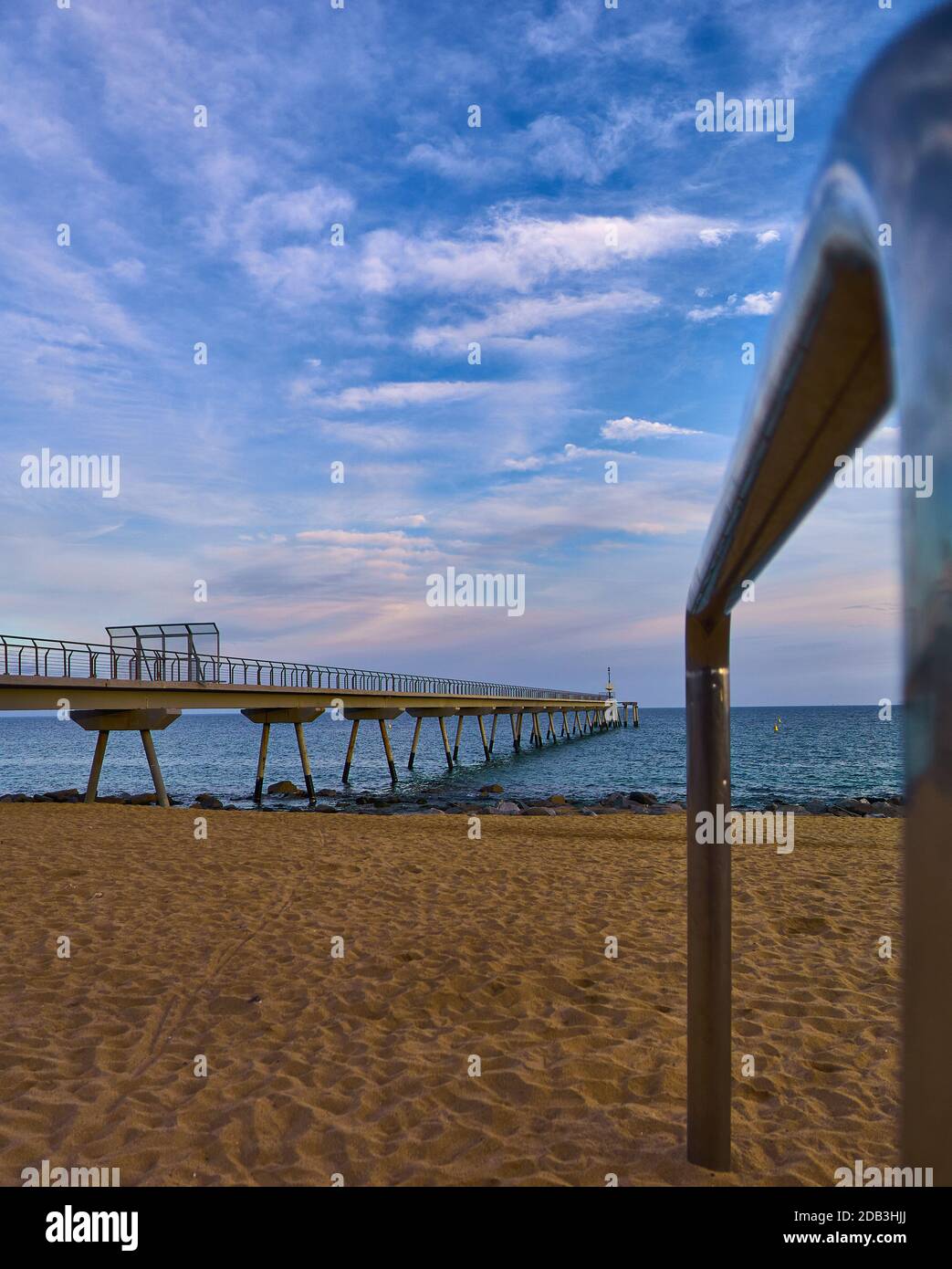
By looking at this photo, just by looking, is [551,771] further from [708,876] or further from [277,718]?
[708,876]

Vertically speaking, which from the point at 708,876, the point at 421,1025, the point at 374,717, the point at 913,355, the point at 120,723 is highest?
the point at 913,355

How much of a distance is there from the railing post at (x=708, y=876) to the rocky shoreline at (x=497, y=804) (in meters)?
17.8

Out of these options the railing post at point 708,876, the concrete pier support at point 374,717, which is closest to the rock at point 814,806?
the concrete pier support at point 374,717

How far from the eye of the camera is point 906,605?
50 centimetres

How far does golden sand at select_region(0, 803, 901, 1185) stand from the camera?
3.69 meters

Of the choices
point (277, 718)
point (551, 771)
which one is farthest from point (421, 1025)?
point (551, 771)

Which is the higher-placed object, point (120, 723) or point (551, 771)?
point (120, 723)

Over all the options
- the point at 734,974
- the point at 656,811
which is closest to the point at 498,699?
the point at 656,811

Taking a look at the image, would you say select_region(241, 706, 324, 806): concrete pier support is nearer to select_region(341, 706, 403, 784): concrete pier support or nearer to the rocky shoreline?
the rocky shoreline

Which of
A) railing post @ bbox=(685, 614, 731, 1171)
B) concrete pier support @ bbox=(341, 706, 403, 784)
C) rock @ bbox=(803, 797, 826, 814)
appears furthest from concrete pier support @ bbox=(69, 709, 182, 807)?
railing post @ bbox=(685, 614, 731, 1171)

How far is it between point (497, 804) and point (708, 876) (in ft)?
72.6

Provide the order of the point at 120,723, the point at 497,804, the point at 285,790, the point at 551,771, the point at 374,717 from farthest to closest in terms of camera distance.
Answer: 1. the point at 551,771
2. the point at 374,717
3. the point at 285,790
4. the point at 497,804
5. the point at 120,723

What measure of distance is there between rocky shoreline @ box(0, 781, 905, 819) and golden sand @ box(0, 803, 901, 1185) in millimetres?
12559

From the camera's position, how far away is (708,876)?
2906mm
